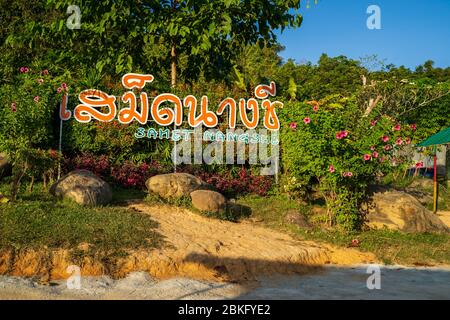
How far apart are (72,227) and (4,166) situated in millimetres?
4131

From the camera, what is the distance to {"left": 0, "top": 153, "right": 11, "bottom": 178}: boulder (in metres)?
11.7

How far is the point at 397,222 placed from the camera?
11023mm

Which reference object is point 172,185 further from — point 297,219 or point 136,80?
point 136,80

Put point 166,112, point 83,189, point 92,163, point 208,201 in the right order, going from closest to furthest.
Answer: point 83,189, point 208,201, point 92,163, point 166,112

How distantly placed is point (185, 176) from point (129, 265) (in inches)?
167

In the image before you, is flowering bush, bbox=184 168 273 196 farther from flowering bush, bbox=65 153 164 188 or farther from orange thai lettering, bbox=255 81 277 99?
orange thai lettering, bbox=255 81 277 99

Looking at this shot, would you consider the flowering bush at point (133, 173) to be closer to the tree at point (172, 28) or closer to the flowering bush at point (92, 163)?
the flowering bush at point (92, 163)

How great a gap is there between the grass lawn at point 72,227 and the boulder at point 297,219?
3.10m

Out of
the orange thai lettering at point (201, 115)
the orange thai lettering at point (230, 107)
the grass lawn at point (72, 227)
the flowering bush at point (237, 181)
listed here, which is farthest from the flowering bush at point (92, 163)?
the orange thai lettering at point (230, 107)

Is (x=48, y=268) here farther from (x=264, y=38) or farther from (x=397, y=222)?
(x=264, y=38)

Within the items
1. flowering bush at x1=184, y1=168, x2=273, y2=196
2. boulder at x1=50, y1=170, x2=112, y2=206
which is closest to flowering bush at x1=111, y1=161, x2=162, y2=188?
flowering bush at x1=184, y1=168, x2=273, y2=196

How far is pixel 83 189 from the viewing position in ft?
33.3

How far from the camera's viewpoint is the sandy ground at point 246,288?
6.70m

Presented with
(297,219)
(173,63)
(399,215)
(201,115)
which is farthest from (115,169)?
(399,215)
